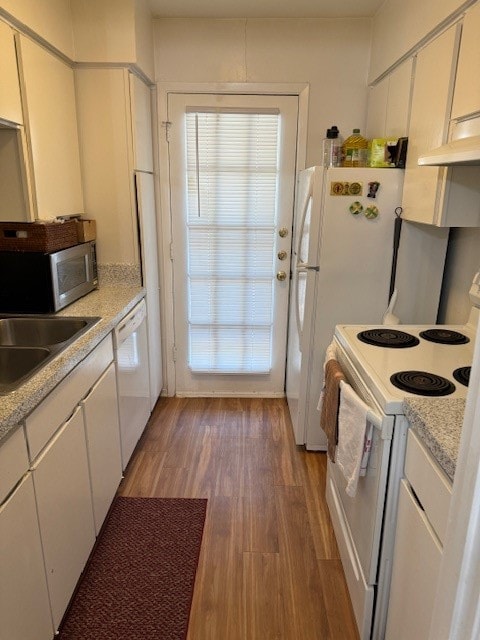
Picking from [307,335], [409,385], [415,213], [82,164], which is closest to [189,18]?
[82,164]

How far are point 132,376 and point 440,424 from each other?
1.72 meters

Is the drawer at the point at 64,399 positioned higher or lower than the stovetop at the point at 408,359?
lower

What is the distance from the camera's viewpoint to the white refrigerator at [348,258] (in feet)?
7.43

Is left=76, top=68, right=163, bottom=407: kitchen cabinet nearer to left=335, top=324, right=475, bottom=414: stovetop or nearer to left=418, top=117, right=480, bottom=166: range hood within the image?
left=335, top=324, right=475, bottom=414: stovetop

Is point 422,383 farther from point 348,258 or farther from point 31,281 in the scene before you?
point 31,281

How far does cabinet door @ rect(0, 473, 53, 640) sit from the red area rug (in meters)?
0.29

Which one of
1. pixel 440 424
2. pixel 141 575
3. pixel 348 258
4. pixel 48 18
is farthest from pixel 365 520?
A: pixel 48 18

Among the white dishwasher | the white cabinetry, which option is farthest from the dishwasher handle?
the white cabinetry

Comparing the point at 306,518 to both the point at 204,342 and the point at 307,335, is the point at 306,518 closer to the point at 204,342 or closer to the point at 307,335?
the point at 307,335

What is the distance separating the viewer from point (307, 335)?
253 centimetres

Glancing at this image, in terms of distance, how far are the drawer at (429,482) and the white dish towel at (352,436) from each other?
168 millimetres

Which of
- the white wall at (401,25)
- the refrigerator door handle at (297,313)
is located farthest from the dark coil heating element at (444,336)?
the white wall at (401,25)

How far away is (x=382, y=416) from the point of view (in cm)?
130

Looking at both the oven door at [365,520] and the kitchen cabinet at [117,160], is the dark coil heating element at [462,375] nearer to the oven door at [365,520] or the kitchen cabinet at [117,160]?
the oven door at [365,520]
